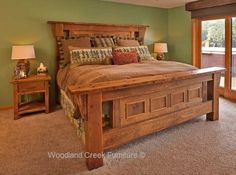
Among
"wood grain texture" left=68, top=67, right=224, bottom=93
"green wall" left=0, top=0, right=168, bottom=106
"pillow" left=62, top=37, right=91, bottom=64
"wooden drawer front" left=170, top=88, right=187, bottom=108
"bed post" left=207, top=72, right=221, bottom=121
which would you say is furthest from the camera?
"pillow" left=62, top=37, right=91, bottom=64

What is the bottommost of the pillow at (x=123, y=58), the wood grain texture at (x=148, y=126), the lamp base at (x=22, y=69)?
the wood grain texture at (x=148, y=126)

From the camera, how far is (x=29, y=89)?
327 cm

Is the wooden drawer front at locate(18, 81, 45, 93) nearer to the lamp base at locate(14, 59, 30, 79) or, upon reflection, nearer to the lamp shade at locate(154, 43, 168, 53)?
the lamp base at locate(14, 59, 30, 79)

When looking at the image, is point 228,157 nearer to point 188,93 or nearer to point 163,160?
point 163,160

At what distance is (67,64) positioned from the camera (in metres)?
3.61

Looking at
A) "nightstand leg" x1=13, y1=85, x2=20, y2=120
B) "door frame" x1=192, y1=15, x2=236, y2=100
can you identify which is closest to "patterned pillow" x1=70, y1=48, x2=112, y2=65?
"nightstand leg" x1=13, y1=85, x2=20, y2=120

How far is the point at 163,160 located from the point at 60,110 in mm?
2146

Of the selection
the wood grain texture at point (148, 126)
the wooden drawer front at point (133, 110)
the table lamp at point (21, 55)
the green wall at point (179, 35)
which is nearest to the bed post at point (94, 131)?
the wood grain texture at point (148, 126)

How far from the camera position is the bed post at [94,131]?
6.17 feet

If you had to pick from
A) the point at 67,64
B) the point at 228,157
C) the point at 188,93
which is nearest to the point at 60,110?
the point at 67,64

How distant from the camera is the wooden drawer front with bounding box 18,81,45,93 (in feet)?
10.5

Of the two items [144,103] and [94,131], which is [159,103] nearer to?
[144,103]

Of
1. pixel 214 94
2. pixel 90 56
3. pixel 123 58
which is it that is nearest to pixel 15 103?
pixel 90 56

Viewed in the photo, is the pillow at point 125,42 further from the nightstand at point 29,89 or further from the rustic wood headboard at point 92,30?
the nightstand at point 29,89
